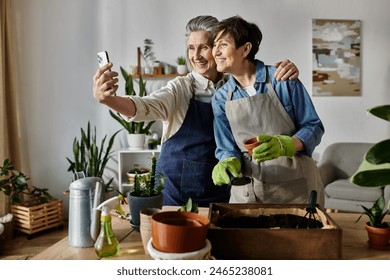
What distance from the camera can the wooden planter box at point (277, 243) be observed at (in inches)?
31.5

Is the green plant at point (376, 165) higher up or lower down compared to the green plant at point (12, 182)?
higher up

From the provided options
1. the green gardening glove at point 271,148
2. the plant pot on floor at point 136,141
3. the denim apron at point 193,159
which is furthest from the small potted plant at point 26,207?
the green gardening glove at point 271,148

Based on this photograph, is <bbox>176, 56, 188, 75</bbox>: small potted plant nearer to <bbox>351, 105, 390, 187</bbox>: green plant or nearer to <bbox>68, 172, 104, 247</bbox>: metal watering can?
<bbox>68, 172, 104, 247</bbox>: metal watering can

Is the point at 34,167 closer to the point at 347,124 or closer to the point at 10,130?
the point at 10,130

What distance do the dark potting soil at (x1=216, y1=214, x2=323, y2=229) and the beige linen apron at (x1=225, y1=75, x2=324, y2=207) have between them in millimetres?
350

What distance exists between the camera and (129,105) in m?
1.19

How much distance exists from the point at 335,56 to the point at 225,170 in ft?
7.84

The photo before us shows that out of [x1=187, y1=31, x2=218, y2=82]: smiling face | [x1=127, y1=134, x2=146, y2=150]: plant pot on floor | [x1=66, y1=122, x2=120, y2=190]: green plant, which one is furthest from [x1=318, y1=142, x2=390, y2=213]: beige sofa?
[x1=187, y1=31, x2=218, y2=82]: smiling face

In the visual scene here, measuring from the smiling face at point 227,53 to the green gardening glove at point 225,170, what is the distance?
317mm

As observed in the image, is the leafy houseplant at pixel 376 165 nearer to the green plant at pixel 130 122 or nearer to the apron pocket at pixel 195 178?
the apron pocket at pixel 195 178

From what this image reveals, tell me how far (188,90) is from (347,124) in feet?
7.77
